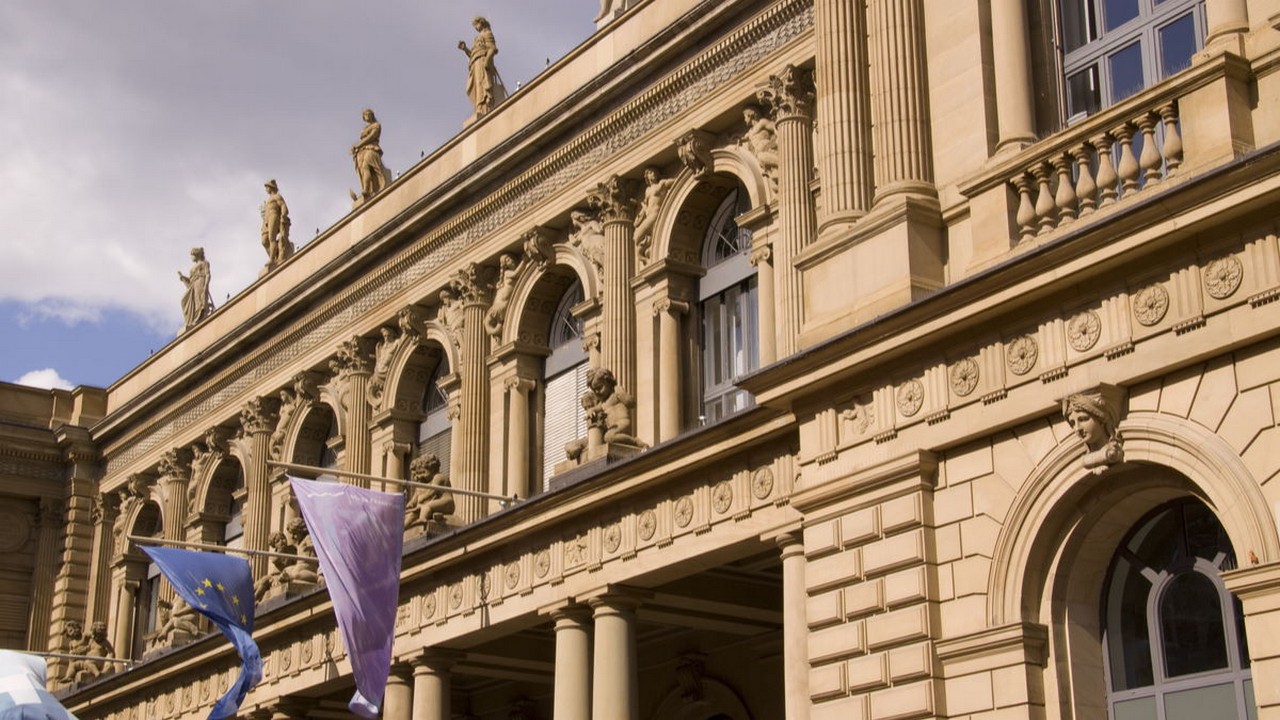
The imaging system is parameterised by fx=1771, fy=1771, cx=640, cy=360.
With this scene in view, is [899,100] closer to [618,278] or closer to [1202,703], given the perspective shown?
[1202,703]

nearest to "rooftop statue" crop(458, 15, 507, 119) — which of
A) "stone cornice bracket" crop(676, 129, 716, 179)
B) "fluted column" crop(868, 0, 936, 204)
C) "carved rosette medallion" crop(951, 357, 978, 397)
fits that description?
"stone cornice bracket" crop(676, 129, 716, 179)

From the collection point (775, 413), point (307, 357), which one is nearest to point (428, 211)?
point (307, 357)

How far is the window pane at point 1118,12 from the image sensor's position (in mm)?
17844

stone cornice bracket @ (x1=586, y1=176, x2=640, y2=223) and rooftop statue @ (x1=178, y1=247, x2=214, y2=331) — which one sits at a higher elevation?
rooftop statue @ (x1=178, y1=247, x2=214, y2=331)

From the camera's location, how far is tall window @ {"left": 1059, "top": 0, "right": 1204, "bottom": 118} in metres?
17.2

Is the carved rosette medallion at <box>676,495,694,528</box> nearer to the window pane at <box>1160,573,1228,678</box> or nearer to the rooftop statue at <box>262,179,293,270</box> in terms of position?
the window pane at <box>1160,573,1228,678</box>

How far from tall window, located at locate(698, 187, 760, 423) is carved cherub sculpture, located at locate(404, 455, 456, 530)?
4.85 meters

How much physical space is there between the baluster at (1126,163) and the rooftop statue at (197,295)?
30063 millimetres

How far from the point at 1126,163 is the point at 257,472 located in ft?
76.8

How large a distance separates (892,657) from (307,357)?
20421 millimetres

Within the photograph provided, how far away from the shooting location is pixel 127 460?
41969mm

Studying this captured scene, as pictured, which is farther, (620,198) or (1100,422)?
(620,198)

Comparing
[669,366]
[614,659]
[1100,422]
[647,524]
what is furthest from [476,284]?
[1100,422]

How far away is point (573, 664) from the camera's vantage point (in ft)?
75.4
